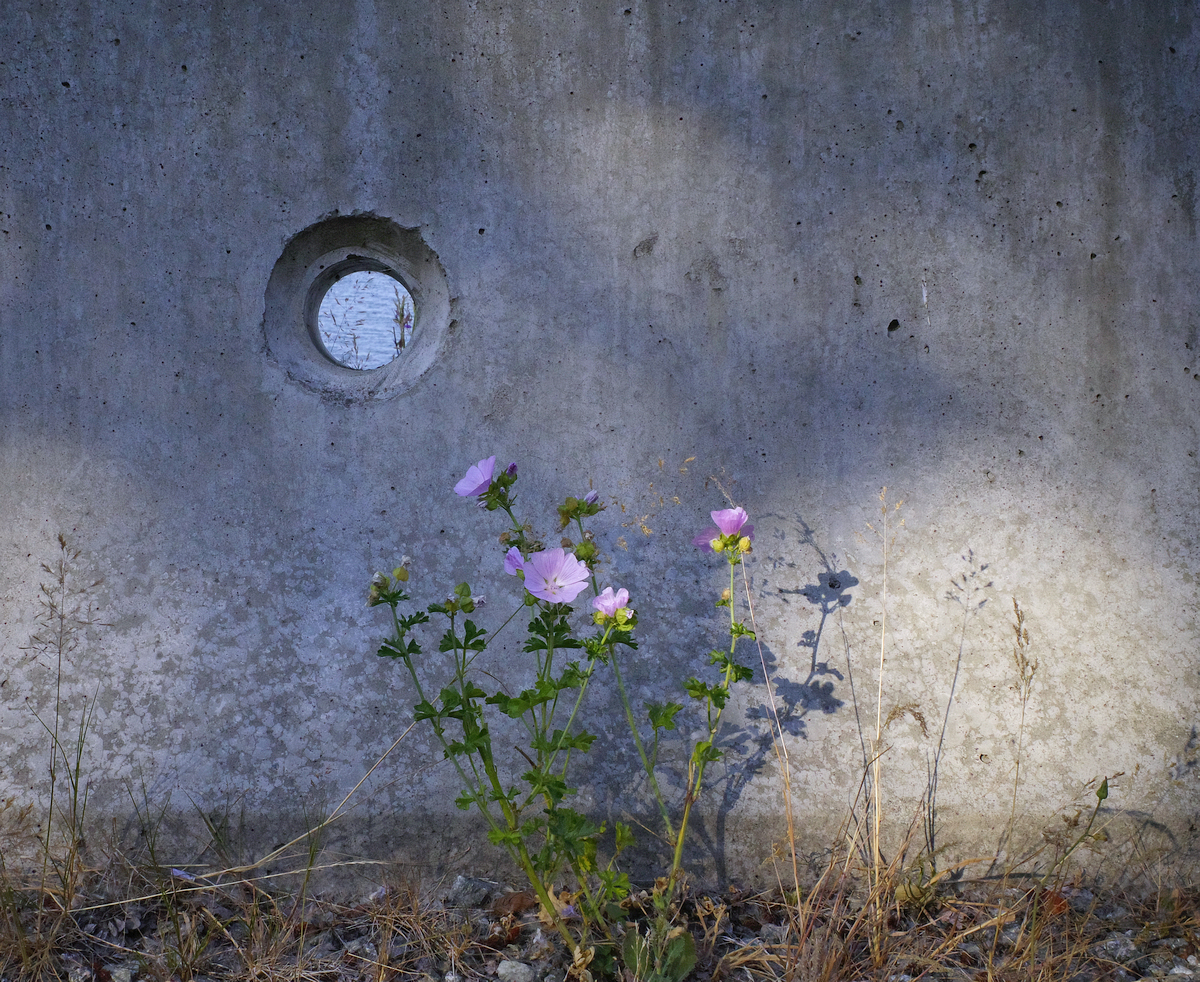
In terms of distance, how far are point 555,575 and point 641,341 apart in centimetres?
93

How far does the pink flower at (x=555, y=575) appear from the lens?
148 centimetres

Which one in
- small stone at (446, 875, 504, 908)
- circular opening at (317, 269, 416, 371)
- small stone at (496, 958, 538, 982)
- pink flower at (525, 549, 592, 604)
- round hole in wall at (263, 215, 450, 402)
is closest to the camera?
pink flower at (525, 549, 592, 604)

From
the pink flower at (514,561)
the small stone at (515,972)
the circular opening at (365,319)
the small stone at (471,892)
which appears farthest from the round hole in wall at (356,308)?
the small stone at (515,972)

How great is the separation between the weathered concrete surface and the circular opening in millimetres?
239

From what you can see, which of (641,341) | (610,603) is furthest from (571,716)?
(641,341)

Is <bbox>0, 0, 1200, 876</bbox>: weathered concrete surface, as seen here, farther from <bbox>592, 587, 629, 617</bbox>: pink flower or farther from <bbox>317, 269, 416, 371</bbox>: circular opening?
<bbox>592, 587, 629, 617</bbox>: pink flower

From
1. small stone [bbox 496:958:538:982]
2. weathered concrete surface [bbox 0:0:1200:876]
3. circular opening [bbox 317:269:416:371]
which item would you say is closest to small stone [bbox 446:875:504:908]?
small stone [bbox 496:958:538:982]

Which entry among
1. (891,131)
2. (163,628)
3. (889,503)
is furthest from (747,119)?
(163,628)

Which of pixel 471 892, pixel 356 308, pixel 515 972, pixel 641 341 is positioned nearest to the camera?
pixel 515 972

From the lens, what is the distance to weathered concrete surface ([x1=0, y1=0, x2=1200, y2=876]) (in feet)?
6.86

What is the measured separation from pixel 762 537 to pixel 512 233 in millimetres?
1162

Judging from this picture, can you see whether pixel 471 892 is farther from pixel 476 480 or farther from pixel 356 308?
pixel 356 308

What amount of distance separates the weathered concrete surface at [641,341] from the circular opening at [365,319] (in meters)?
0.24

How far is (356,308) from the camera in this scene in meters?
2.39
